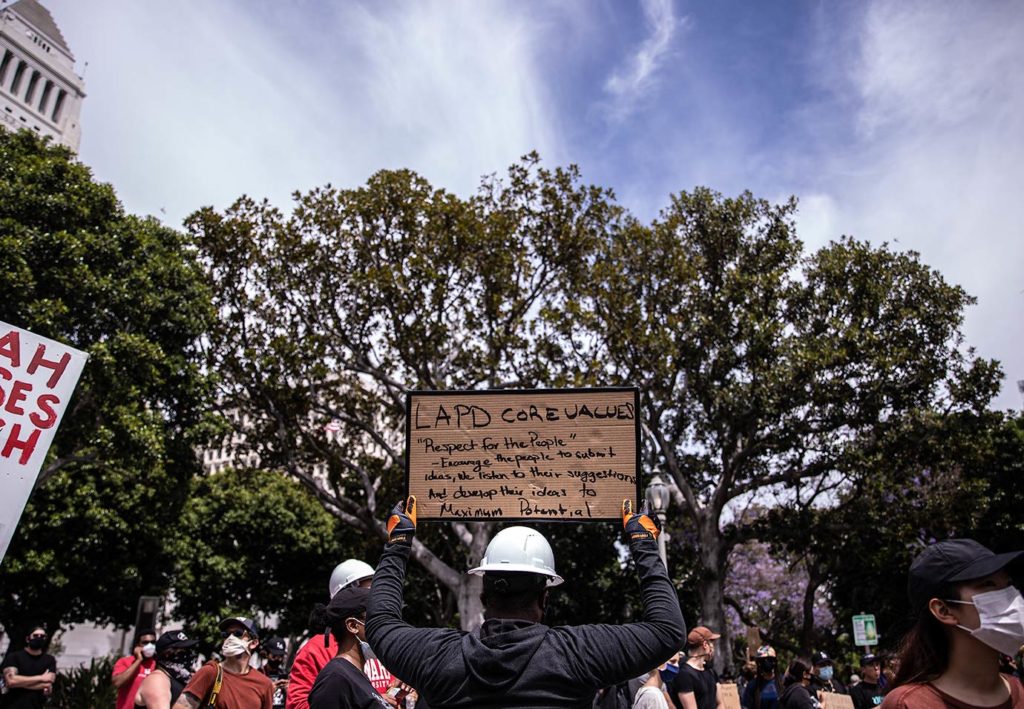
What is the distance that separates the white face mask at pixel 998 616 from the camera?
225 cm

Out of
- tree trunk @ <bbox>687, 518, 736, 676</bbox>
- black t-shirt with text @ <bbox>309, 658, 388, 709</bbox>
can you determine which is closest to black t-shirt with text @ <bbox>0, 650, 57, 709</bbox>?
black t-shirt with text @ <bbox>309, 658, 388, 709</bbox>

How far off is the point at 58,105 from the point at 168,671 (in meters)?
85.4

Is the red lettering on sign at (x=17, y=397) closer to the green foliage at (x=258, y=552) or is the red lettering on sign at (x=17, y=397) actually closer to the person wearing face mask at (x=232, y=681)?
the person wearing face mask at (x=232, y=681)

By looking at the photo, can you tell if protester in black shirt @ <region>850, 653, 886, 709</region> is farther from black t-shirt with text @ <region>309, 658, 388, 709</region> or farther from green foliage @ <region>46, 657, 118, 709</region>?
green foliage @ <region>46, 657, 118, 709</region>

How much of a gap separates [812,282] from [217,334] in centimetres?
1455

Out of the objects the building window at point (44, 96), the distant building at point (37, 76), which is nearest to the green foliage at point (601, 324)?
the distant building at point (37, 76)

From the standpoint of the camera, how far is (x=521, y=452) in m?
3.53

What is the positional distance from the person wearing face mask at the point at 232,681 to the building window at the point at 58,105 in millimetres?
83483

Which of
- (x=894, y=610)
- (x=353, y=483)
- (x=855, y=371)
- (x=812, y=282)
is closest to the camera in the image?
(x=855, y=371)

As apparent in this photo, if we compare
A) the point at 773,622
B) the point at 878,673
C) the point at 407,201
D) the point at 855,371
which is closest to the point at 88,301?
the point at 407,201

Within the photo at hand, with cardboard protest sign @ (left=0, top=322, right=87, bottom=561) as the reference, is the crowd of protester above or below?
below

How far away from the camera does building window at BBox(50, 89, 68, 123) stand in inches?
2857

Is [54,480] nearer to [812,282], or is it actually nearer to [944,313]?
[812,282]

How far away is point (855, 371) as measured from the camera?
55.1 feet
